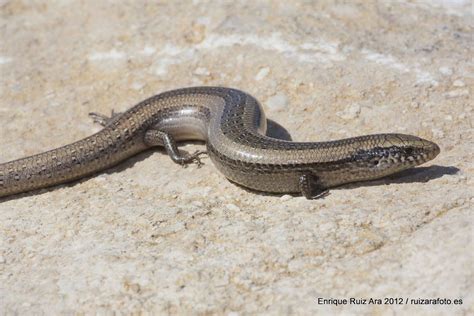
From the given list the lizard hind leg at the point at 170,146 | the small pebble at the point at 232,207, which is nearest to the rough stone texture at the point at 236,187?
the small pebble at the point at 232,207

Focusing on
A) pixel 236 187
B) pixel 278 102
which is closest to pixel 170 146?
pixel 236 187

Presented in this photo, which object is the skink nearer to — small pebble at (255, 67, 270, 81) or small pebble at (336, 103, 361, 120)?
small pebble at (255, 67, 270, 81)

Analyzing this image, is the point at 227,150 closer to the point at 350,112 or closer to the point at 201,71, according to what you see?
the point at 350,112

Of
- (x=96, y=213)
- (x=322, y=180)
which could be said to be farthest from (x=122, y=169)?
(x=322, y=180)

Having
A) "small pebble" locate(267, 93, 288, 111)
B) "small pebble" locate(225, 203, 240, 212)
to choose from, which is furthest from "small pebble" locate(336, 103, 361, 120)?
"small pebble" locate(225, 203, 240, 212)

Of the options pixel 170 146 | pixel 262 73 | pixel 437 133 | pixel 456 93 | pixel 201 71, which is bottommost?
pixel 170 146

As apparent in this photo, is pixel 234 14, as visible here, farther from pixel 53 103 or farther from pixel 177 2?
pixel 53 103
